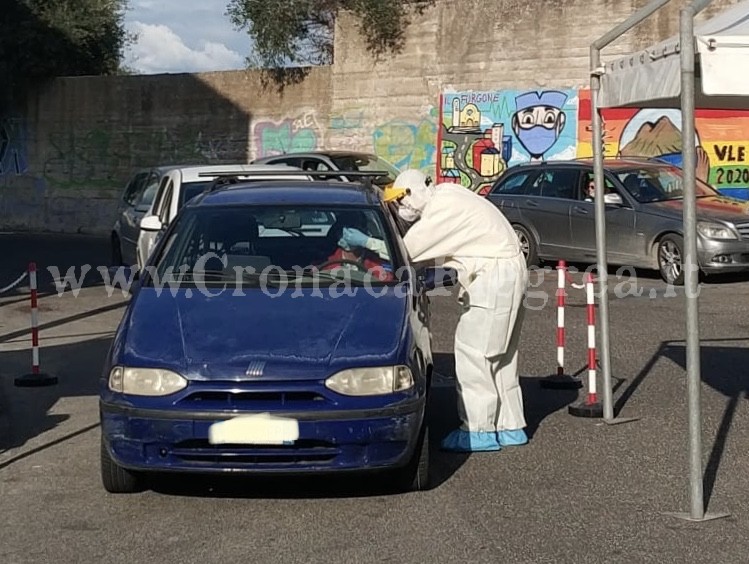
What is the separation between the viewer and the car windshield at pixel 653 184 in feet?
54.5

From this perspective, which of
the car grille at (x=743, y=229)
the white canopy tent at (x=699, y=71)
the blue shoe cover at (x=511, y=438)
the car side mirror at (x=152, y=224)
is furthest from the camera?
the car grille at (x=743, y=229)

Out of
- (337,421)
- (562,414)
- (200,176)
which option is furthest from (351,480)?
(200,176)

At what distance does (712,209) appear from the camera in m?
16.0

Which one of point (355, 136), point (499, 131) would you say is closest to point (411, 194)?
point (499, 131)

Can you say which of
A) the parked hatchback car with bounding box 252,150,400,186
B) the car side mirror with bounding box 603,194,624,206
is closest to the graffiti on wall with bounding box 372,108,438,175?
the parked hatchback car with bounding box 252,150,400,186

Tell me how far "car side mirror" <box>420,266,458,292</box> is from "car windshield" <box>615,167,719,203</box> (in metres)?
9.64

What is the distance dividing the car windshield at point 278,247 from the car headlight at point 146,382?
106cm

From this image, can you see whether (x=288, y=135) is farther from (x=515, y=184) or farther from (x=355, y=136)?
(x=515, y=184)

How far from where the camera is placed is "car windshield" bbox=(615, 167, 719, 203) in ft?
54.5

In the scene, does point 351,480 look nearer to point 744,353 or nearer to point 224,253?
point 224,253

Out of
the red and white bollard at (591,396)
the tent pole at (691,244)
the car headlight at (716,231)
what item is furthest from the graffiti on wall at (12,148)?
the tent pole at (691,244)

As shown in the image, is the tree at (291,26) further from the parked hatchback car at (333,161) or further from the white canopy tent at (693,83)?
the white canopy tent at (693,83)

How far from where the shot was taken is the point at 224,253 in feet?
24.5

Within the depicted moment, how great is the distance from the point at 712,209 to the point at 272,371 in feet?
37.1
